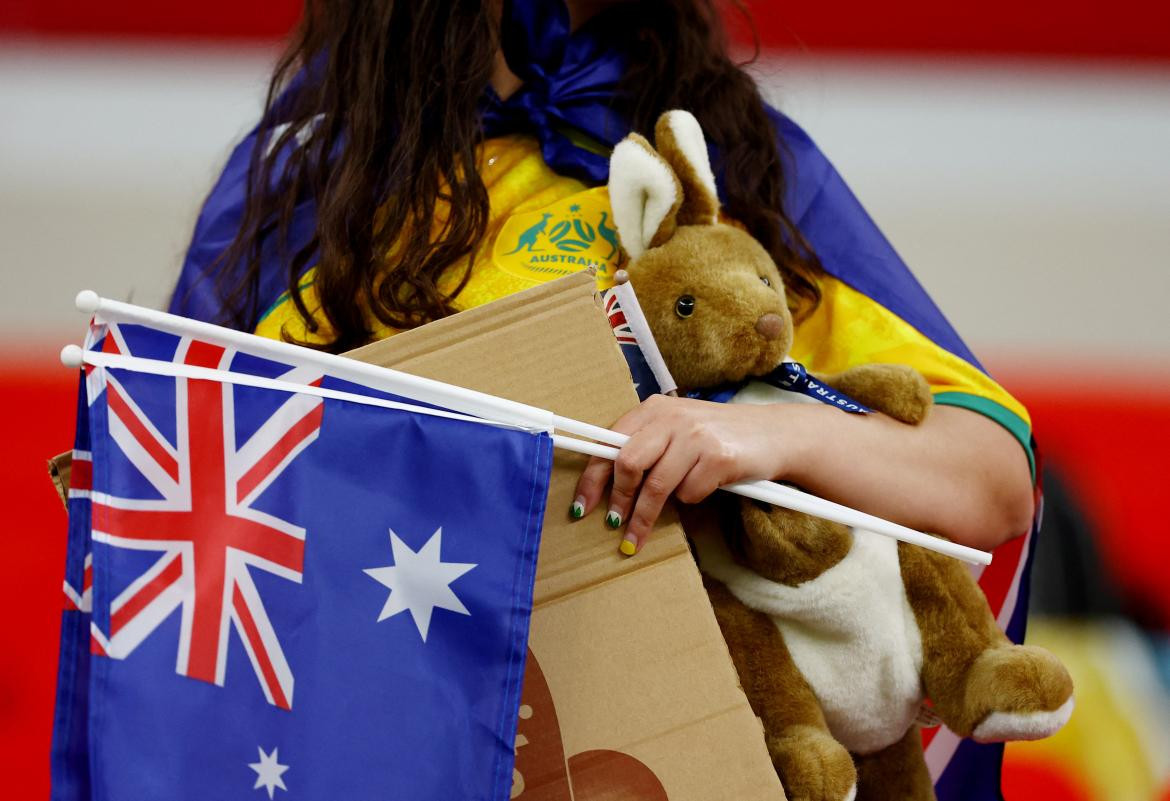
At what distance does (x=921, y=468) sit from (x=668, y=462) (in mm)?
290

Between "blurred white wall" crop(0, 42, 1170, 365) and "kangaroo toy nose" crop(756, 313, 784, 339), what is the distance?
61.1 inches

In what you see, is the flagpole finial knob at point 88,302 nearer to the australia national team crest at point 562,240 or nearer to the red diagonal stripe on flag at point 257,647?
the red diagonal stripe on flag at point 257,647

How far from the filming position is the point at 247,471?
0.85m

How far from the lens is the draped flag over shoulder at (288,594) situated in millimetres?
823

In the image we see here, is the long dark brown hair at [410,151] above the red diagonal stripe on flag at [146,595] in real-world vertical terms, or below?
above

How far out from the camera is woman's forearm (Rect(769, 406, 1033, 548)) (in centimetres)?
99

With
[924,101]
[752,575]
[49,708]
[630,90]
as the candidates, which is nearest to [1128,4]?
[924,101]

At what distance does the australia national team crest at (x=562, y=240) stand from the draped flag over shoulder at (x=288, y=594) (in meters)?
0.36

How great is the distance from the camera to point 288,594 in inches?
33.0

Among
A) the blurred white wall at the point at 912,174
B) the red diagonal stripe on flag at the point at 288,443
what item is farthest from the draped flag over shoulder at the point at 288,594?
the blurred white wall at the point at 912,174

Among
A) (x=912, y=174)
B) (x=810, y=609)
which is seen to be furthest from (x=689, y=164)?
(x=912, y=174)

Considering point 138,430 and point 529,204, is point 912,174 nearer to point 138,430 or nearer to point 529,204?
point 529,204

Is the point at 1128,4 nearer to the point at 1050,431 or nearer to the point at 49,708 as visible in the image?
the point at 1050,431

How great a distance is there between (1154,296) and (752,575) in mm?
2038
